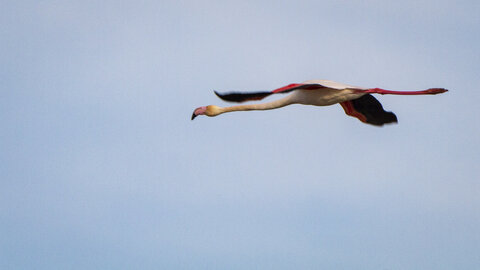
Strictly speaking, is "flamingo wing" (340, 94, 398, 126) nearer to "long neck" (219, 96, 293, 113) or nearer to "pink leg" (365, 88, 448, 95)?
"pink leg" (365, 88, 448, 95)

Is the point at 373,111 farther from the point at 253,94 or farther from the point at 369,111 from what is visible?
the point at 253,94

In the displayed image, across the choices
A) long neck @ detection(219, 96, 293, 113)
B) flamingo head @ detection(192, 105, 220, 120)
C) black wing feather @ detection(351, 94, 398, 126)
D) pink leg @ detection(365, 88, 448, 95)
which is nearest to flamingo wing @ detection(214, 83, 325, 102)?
long neck @ detection(219, 96, 293, 113)

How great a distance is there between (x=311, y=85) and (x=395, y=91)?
7.29 feet

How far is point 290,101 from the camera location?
20156 mm

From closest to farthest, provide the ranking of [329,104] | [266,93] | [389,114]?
[266,93]
[329,104]
[389,114]

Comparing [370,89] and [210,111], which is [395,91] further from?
[210,111]

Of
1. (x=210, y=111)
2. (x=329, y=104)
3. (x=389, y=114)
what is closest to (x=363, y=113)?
(x=389, y=114)

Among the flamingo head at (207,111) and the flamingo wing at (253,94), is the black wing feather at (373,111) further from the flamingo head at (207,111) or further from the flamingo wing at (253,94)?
the flamingo head at (207,111)

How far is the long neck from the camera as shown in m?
20.3

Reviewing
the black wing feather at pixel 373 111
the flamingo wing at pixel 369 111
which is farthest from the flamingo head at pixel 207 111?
the black wing feather at pixel 373 111

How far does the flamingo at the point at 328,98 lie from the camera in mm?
18995

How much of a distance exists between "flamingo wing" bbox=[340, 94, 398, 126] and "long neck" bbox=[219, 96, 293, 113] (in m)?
2.34

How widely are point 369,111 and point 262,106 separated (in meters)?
2.84

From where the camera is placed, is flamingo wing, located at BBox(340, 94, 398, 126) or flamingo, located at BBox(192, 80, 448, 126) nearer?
flamingo, located at BBox(192, 80, 448, 126)
